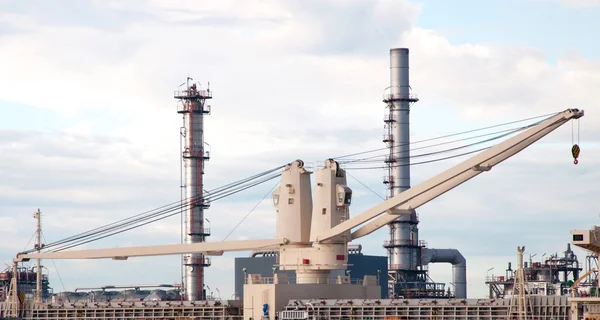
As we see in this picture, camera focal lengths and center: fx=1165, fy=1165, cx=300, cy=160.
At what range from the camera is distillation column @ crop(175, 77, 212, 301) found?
451ft

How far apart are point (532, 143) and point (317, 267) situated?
61.6 feet

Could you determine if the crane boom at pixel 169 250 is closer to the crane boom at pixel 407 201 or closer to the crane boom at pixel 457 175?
the crane boom at pixel 407 201

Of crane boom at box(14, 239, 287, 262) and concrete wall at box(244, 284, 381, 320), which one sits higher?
crane boom at box(14, 239, 287, 262)

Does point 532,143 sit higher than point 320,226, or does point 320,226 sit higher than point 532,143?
point 532,143

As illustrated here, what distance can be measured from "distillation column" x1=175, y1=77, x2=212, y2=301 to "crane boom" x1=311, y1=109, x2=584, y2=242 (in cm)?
5306

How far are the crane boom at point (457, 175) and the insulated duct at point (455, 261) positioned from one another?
54.8m

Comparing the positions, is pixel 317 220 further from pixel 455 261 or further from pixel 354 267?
pixel 455 261

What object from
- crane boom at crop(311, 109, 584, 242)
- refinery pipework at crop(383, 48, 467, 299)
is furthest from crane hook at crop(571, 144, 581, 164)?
refinery pipework at crop(383, 48, 467, 299)

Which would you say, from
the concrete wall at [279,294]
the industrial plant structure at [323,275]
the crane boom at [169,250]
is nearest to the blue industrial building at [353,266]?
the industrial plant structure at [323,275]

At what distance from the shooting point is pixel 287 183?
87.9 m

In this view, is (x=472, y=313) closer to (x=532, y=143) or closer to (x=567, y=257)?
(x=532, y=143)

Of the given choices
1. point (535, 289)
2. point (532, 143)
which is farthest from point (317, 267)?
point (535, 289)

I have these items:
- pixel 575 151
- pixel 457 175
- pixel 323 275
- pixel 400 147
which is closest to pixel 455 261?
pixel 400 147

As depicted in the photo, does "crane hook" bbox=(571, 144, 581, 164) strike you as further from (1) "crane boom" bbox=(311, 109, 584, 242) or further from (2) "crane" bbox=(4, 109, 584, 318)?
(2) "crane" bbox=(4, 109, 584, 318)
